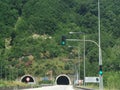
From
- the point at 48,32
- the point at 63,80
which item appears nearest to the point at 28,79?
the point at 63,80

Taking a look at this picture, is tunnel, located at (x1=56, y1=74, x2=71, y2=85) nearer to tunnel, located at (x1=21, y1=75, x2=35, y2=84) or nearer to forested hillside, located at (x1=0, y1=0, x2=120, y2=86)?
forested hillside, located at (x1=0, y1=0, x2=120, y2=86)

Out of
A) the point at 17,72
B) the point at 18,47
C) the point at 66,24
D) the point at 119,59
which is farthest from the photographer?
the point at 66,24

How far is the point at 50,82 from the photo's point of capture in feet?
414

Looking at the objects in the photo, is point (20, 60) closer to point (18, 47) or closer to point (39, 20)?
point (18, 47)

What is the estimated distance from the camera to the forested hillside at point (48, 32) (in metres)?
124

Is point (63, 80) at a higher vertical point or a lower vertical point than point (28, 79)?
lower

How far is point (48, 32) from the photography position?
144750 millimetres

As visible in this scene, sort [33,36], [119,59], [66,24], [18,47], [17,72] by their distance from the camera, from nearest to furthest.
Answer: [119,59]
[17,72]
[18,47]
[33,36]
[66,24]

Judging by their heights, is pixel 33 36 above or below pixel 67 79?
above

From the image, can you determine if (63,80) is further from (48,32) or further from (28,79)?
(48,32)

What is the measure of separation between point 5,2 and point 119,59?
255 ft

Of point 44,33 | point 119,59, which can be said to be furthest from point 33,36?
point 119,59

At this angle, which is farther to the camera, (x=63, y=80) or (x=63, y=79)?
(x=63, y=80)

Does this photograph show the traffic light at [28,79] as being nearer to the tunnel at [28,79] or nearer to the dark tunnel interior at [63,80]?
the tunnel at [28,79]
